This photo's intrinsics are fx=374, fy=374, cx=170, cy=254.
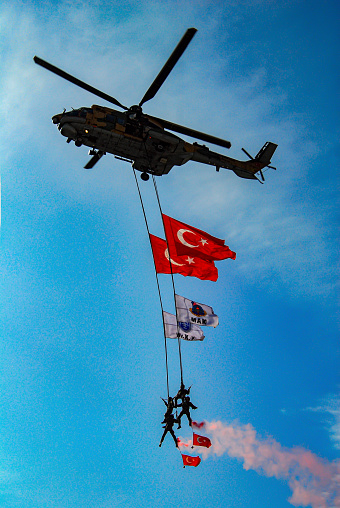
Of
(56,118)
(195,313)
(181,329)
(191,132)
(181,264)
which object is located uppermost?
(191,132)

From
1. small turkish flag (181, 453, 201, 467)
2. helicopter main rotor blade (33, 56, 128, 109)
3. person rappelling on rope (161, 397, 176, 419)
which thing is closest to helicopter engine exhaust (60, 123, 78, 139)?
helicopter main rotor blade (33, 56, 128, 109)

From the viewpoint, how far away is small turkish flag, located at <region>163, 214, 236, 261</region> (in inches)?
756

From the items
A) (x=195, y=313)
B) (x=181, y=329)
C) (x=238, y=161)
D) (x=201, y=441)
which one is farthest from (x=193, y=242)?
(x=201, y=441)

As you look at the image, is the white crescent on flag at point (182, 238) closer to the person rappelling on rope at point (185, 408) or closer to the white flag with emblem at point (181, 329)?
the white flag with emblem at point (181, 329)

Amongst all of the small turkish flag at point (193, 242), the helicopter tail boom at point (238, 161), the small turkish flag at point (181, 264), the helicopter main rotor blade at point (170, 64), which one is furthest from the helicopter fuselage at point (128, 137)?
the small turkish flag at point (181, 264)

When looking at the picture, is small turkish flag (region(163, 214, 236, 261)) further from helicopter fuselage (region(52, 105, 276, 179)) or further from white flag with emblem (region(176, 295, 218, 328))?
helicopter fuselage (region(52, 105, 276, 179))

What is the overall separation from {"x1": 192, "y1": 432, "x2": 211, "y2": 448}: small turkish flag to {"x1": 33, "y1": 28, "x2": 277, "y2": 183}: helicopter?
1407 centimetres

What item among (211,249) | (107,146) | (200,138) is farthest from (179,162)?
(211,249)

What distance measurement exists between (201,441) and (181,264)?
826cm

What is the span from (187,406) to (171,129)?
15.2 metres

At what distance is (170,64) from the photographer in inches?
690

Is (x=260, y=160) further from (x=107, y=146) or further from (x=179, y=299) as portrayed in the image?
(x=179, y=299)

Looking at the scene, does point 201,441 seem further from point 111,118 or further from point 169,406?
point 111,118

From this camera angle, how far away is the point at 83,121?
19.6 metres
